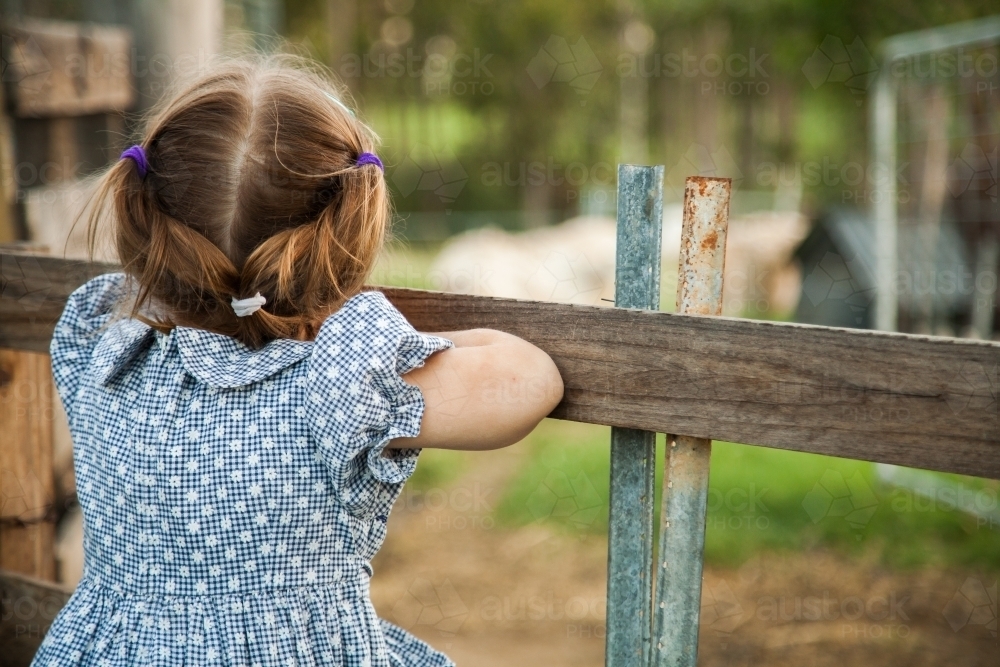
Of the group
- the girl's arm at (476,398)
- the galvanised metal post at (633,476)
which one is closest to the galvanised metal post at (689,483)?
the galvanised metal post at (633,476)

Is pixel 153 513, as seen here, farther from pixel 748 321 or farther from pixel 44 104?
pixel 44 104

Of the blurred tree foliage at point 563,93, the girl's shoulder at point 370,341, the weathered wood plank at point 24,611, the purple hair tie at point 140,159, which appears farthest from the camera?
the blurred tree foliage at point 563,93

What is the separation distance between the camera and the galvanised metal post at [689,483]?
48.8 inches

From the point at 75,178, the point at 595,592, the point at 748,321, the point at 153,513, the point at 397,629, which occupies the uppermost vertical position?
the point at 75,178

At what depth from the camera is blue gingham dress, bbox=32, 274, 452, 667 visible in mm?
1190

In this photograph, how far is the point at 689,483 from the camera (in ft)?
4.18

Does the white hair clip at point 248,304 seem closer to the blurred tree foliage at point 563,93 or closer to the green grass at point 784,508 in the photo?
the green grass at point 784,508

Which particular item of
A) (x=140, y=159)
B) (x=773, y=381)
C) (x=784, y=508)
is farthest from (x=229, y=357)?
(x=784, y=508)

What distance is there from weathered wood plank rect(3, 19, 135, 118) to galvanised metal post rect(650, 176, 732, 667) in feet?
6.89

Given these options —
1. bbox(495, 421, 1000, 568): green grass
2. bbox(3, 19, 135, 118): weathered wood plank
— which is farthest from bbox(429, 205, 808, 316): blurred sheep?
bbox(3, 19, 135, 118): weathered wood plank

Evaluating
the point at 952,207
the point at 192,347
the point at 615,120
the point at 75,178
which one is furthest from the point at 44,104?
the point at 615,120

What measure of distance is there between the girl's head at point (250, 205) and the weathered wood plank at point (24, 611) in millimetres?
894

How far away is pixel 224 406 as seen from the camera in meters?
1.25

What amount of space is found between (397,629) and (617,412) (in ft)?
1.75
